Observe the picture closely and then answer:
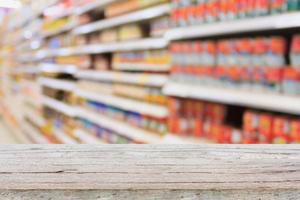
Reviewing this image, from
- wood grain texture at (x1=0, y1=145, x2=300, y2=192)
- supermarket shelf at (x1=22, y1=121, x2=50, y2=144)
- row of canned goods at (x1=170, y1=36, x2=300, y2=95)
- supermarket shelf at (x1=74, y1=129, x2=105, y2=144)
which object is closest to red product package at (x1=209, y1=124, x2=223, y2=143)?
row of canned goods at (x1=170, y1=36, x2=300, y2=95)

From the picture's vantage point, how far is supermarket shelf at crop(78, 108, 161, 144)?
11.7 feet

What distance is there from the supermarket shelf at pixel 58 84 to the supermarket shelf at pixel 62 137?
591mm

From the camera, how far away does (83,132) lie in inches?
214

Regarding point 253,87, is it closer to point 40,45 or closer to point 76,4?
point 76,4

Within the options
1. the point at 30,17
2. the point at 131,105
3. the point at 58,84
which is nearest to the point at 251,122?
the point at 131,105

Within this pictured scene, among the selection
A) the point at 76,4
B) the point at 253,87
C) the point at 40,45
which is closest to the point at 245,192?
the point at 253,87

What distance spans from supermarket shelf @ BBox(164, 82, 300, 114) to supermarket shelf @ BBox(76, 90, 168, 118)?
12.5 inches

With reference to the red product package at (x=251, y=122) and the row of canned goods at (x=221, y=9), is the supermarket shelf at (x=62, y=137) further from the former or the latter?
the red product package at (x=251, y=122)

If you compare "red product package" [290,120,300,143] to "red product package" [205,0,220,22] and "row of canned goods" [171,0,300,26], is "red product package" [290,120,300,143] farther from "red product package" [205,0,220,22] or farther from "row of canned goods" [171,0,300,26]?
"red product package" [205,0,220,22]

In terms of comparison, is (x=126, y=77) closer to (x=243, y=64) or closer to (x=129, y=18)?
(x=129, y=18)

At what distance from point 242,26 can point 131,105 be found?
185cm

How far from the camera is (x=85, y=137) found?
5.29 metres

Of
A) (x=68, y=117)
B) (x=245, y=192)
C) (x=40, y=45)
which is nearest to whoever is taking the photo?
(x=245, y=192)

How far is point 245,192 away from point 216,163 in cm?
6
